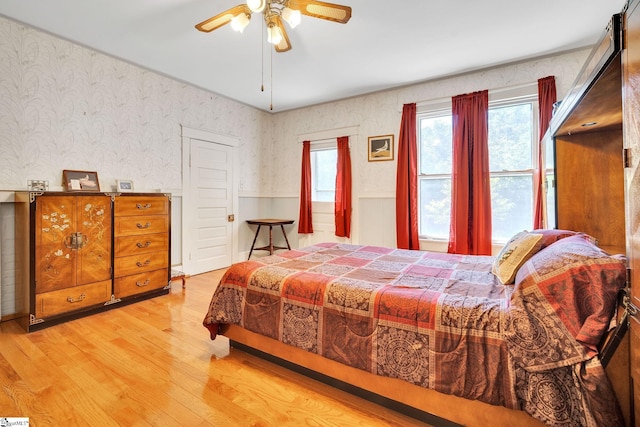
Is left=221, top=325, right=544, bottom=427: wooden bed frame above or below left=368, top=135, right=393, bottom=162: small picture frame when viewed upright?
below

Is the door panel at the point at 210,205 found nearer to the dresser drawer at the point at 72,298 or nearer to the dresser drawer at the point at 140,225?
the dresser drawer at the point at 140,225

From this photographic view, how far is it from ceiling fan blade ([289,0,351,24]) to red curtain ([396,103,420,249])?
2.25 m

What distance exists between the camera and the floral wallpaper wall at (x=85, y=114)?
263 cm

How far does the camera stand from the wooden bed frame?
1264 millimetres

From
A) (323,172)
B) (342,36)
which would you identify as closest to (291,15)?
(342,36)

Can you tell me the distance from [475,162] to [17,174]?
4658mm

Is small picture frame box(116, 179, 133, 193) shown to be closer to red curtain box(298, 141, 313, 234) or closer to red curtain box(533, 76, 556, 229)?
red curtain box(298, 141, 313, 234)

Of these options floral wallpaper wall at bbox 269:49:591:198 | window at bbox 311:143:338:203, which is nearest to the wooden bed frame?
floral wallpaper wall at bbox 269:49:591:198

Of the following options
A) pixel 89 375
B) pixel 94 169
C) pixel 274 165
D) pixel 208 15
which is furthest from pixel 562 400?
pixel 274 165

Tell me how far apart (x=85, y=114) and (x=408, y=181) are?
12.4 feet

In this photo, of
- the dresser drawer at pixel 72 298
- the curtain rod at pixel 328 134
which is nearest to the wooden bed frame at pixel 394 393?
the dresser drawer at pixel 72 298

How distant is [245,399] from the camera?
63.1 inches

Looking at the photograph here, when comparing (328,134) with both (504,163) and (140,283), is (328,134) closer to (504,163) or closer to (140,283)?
(504,163)

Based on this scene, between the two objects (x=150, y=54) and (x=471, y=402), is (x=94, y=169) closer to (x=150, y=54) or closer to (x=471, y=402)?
(x=150, y=54)
